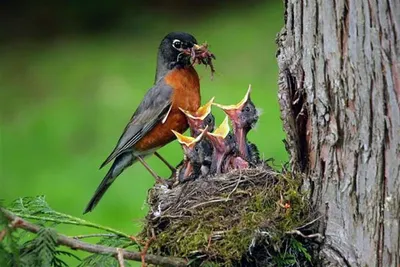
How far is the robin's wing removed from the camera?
20.2 feet

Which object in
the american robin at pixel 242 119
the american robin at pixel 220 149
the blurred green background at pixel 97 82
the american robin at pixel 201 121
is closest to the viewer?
the american robin at pixel 220 149

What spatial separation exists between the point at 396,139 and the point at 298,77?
461 mm

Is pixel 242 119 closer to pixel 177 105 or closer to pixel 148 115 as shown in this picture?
pixel 177 105

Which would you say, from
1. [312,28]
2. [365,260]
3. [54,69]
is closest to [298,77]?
[312,28]

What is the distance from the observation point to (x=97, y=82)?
13141 millimetres

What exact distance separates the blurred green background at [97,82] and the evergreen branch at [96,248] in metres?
4.79

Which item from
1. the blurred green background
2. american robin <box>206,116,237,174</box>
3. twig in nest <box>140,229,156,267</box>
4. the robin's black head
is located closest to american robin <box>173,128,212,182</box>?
american robin <box>206,116,237,174</box>

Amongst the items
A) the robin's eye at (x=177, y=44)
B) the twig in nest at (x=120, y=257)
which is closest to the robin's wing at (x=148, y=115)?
the robin's eye at (x=177, y=44)

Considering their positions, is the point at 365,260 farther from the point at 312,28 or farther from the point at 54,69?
the point at 54,69

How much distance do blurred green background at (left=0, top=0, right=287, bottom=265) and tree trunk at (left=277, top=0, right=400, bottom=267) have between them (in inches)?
193

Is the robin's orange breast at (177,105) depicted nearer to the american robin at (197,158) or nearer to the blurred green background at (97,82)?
the american robin at (197,158)

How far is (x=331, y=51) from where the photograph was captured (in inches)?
148

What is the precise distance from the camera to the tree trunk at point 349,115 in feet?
12.0

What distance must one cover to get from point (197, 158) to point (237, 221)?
872 millimetres
